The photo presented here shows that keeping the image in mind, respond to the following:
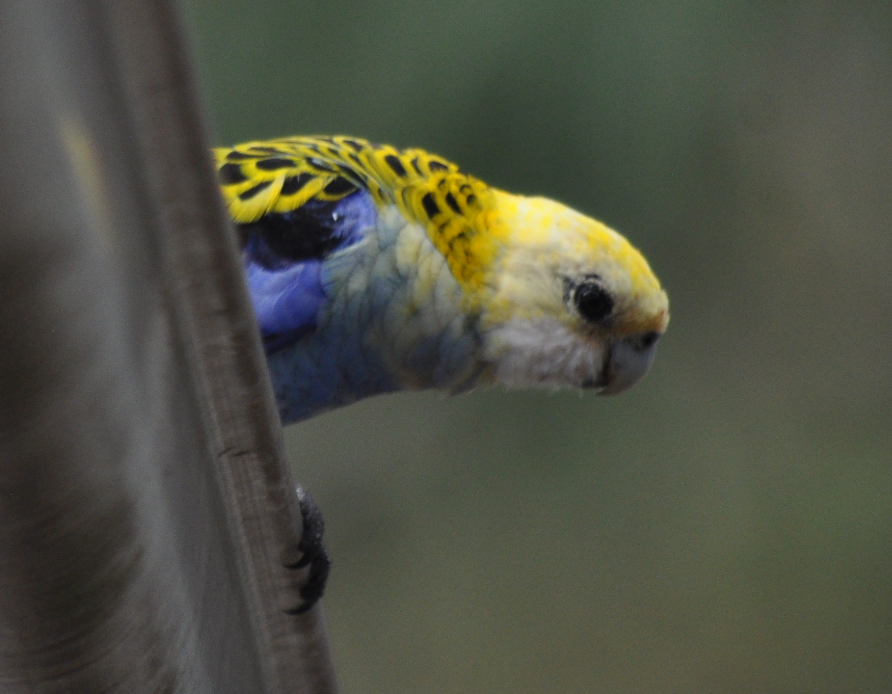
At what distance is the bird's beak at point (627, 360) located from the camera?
3.31 feet

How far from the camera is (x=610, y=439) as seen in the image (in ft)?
6.23

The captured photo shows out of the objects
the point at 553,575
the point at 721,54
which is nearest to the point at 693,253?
the point at 721,54

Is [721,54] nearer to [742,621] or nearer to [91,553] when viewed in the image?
[742,621]

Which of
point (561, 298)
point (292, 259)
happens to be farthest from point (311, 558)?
point (561, 298)

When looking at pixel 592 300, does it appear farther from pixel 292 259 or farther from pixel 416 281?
pixel 292 259

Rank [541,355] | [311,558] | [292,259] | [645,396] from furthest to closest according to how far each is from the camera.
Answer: [645,396]
[541,355]
[292,259]
[311,558]

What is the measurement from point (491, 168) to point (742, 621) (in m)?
1.08

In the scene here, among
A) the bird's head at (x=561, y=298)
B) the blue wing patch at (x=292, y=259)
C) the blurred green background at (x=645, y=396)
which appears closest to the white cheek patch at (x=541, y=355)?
the bird's head at (x=561, y=298)

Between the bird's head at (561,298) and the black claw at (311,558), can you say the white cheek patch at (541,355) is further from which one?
the black claw at (311,558)

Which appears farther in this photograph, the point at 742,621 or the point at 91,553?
the point at 742,621

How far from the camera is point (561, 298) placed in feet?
3.17

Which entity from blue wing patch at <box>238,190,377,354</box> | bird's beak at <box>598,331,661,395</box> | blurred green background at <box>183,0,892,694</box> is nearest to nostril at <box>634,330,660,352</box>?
bird's beak at <box>598,331,661,395</box>

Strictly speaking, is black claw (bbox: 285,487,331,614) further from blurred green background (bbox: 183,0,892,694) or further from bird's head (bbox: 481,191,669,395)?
blurred green background (bbox: 183,0,892,694)

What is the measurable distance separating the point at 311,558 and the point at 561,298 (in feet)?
1.41
